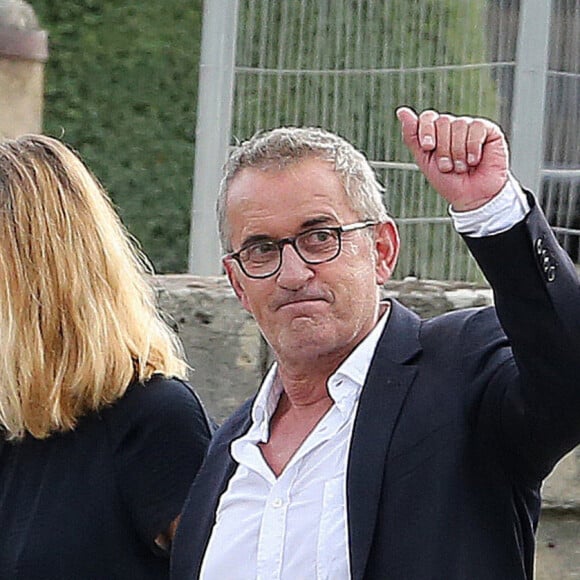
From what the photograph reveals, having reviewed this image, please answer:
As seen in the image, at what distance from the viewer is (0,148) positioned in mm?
3236

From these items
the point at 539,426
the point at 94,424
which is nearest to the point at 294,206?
the point at 539,426

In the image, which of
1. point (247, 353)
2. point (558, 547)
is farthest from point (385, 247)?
point (558, 547)

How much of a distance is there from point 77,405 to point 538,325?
1211 mm

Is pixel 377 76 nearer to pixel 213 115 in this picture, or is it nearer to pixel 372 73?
pixel 372 73

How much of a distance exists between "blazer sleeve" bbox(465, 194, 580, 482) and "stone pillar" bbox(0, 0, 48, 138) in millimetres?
2816

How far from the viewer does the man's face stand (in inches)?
98.9

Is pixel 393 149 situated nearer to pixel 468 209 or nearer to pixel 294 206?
pixel 294 206

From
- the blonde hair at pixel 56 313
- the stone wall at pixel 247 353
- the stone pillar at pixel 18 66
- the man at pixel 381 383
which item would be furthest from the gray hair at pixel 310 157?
the stone pillar at pixel 18 66

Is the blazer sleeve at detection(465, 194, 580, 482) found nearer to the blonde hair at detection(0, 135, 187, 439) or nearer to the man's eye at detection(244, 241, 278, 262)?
the man's eye at detection(244, 241, 278, 262)

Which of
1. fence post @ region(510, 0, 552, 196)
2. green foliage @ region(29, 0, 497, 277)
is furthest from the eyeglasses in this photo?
green foliage @ region(29, 0, 497, 277)

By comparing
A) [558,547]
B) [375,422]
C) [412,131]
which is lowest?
[558,547]

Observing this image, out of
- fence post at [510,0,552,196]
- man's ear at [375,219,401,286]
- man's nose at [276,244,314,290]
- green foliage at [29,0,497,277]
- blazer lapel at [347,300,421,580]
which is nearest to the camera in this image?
blazer lapel at [347,300,421,580]

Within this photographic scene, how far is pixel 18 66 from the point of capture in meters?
4.84

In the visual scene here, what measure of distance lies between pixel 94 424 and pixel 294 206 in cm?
83
